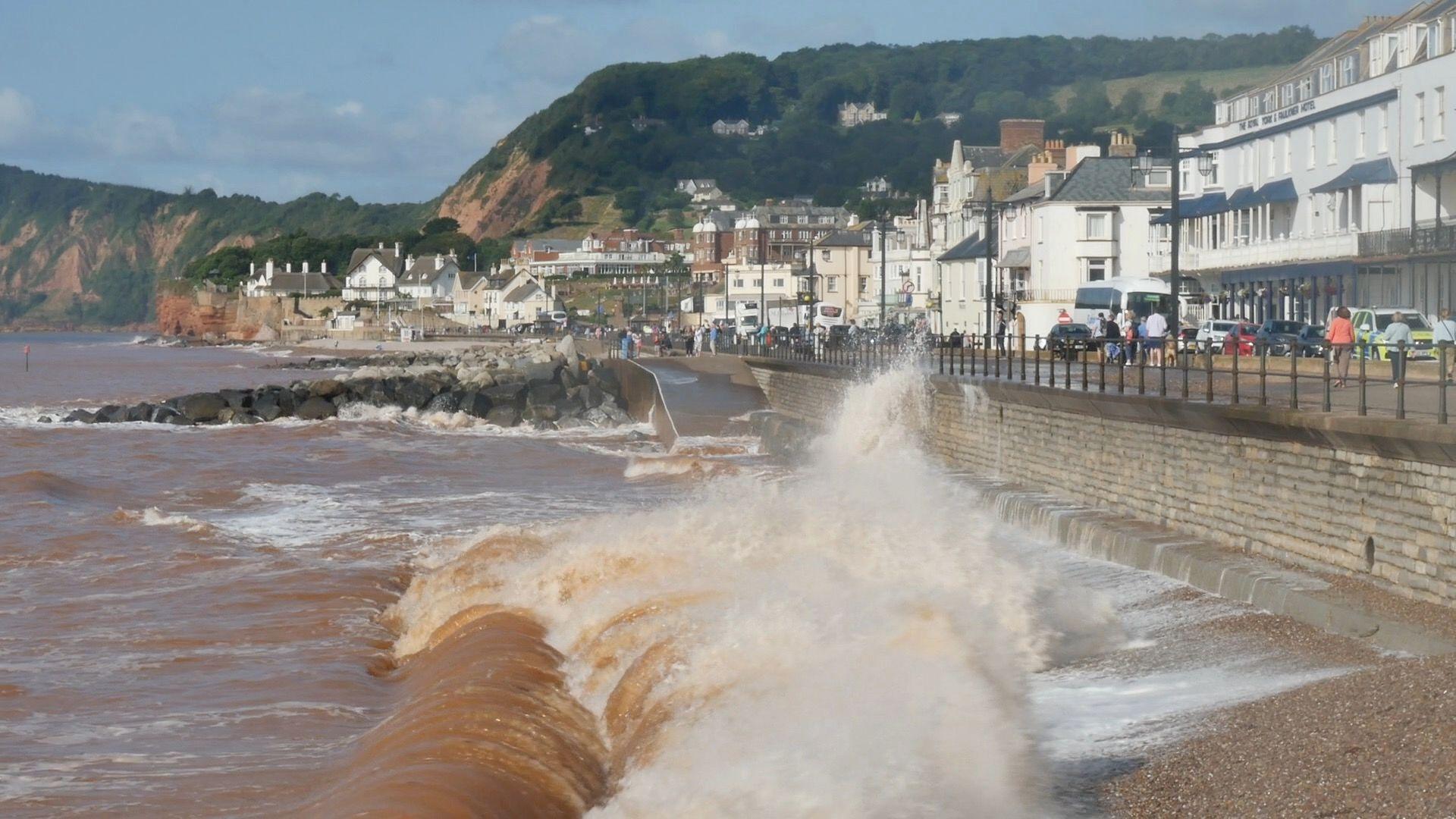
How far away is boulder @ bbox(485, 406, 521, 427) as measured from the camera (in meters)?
44.4

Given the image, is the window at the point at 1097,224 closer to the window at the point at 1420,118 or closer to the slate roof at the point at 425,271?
the window at the point at 1420,118

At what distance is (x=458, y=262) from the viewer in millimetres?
194375

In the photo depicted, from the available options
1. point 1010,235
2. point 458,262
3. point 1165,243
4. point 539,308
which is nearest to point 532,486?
point 1165,243

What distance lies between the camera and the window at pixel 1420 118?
37.9 meters

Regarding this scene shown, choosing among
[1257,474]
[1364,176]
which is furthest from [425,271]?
[1257,474]

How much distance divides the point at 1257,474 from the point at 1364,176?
94.8 ft

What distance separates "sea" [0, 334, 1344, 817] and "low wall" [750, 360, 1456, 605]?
3.80ft

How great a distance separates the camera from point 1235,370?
15.4m

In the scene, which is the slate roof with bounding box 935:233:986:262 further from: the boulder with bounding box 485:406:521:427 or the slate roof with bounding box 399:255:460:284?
the slate roof with bounding box 399:255:460:284

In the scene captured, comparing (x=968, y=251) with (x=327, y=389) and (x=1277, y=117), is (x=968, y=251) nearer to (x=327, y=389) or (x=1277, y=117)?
(x=1277, y=117)

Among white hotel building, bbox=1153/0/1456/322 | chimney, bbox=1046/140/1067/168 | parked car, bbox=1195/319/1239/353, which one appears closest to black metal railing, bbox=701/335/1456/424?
parked car, bbox=1195/319/1239/353

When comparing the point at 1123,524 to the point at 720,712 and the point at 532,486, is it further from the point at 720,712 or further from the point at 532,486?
the point at 532,486

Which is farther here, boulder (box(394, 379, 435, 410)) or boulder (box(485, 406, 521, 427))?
boulder (box(394, 379, 435, 410))

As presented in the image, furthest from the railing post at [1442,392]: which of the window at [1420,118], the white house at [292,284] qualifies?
the white house at [292,284]
